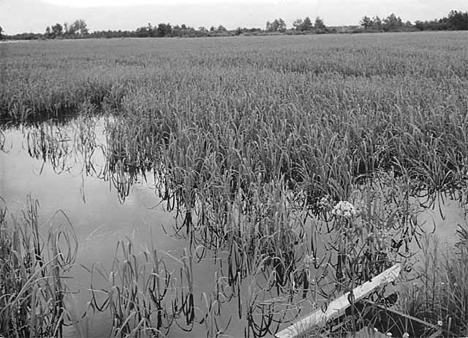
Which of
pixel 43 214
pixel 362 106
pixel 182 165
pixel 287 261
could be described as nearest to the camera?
pixel 287 261

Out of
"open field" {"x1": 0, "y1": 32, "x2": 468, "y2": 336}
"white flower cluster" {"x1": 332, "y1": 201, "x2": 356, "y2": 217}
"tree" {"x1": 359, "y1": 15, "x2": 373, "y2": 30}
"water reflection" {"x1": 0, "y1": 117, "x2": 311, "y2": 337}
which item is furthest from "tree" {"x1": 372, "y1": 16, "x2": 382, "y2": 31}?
"white flower cluster" {"x1": 332, "y1": 201, "x2": 356, "y2": 217}

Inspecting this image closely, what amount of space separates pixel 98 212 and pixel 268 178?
73.7 inches

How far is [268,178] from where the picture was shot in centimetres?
580

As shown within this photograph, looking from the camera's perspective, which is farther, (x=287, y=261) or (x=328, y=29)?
(x=328, y=29)

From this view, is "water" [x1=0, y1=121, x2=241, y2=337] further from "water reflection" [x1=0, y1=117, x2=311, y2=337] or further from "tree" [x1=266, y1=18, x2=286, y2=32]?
"tree" [x1=266, y1=18, x2=286, y2=32]

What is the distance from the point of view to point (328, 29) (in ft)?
172

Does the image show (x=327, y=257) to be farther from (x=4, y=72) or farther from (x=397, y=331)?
(x=4, y=72)

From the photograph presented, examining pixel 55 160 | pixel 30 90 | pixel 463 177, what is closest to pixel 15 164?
pixel 55 160

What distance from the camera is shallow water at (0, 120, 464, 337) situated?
368 centimetres

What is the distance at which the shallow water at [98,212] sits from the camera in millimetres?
3678

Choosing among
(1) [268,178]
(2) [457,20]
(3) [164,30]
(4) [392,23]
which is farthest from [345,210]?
(3) [164,30]

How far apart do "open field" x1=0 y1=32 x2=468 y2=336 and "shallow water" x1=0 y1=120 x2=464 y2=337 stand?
0.30 ft

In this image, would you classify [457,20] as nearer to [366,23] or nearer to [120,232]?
[366,23]

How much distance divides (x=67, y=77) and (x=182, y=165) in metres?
8.54
